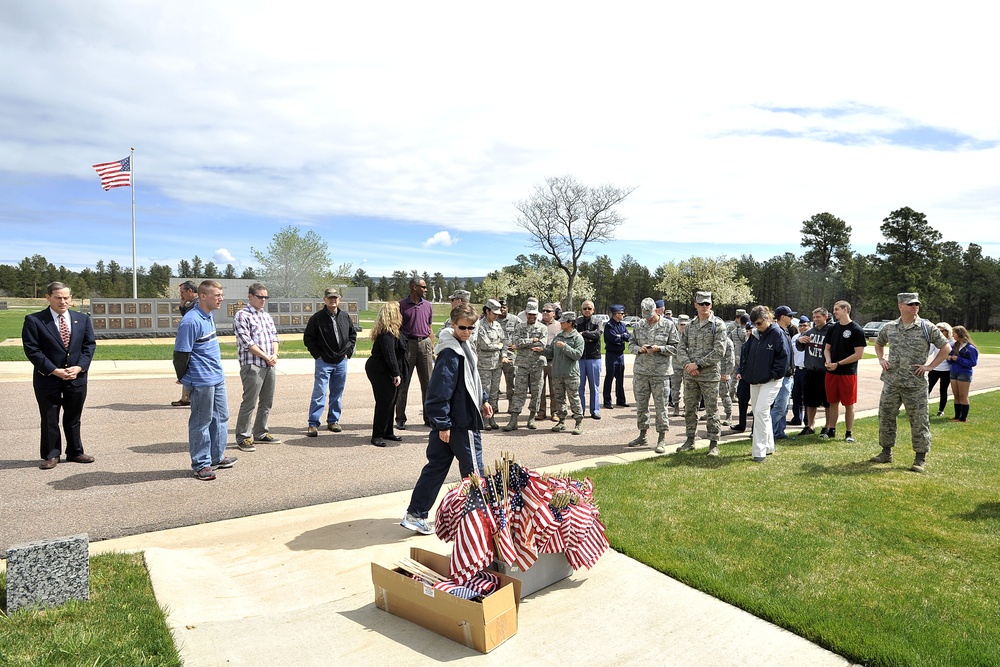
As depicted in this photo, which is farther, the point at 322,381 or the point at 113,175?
the point at 113,175

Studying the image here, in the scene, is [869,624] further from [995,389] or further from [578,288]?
[578,288]

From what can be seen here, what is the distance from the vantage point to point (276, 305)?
33906 millimetres

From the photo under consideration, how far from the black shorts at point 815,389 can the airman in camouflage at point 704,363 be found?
8.67ft

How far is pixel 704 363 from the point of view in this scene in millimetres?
8164

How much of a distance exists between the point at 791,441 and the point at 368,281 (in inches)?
5253

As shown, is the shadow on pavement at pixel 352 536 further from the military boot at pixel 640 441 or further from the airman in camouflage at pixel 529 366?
the airman in camouflage at pixel 529 366

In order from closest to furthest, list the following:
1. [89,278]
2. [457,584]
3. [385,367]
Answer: [457,584] < [385,367] < [89,278]

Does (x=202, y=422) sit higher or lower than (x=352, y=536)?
higher

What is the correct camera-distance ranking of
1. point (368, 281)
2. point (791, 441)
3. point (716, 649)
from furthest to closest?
point (368, 281) < point (791, 441) < point (716, 649)

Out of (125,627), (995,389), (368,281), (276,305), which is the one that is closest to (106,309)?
(276,305)

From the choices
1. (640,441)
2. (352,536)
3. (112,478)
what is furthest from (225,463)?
(640,441)

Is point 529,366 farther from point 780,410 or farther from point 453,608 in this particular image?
point 453,608

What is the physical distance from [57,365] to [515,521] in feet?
20.1

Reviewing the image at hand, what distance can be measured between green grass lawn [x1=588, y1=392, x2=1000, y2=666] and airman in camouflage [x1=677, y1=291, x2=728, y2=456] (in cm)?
45
